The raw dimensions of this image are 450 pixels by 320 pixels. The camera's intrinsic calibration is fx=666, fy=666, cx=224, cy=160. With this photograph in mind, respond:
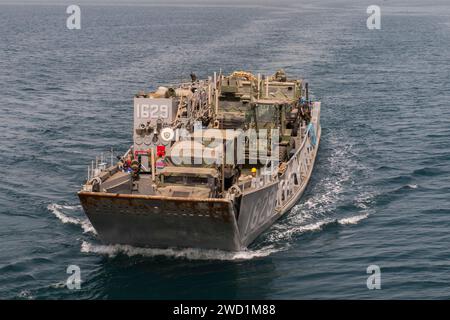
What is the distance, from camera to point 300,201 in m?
45.7

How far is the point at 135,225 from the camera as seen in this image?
117 ft

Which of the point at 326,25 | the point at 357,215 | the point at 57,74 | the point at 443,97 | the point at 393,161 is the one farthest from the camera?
the point at 326,25

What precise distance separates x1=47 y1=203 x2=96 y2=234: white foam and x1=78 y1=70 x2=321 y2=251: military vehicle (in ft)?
10.1

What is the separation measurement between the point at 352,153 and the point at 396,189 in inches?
422

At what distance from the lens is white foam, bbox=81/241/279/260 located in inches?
1416

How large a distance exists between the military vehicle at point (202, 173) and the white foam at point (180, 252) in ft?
1.09

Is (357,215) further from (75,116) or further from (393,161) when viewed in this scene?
(75,116)

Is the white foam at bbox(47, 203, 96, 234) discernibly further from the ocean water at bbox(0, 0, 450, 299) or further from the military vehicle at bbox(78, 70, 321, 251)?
the military vehicle at bbox(78, 70, 321, 251)

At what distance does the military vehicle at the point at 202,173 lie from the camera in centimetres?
3466

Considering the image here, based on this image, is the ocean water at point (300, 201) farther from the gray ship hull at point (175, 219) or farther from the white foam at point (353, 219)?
the gray ship hull at point (175, 219)

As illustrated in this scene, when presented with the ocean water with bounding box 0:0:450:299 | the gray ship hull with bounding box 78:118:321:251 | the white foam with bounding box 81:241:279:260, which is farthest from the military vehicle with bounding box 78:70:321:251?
the ocean water with bounding box 0:0:450:299

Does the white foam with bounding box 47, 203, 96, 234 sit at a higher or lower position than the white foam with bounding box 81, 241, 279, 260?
higher

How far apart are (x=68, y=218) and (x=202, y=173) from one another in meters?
10.4
